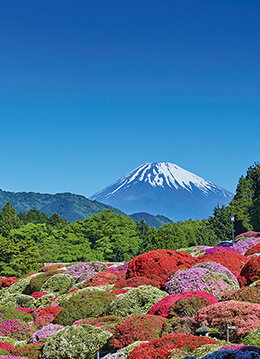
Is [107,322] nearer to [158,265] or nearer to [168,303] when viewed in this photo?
[168,303]

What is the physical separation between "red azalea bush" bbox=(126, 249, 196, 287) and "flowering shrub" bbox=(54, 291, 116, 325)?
450 cm

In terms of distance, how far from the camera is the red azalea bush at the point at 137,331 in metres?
10.7

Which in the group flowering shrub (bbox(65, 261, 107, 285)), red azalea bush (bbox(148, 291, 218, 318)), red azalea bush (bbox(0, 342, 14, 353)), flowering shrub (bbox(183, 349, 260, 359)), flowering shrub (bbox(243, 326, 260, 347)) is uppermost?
flowering shrub (bbox(65, 261, 107, 285))

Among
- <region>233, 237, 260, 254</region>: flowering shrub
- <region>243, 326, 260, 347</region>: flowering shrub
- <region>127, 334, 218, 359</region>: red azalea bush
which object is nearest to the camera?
<region>127, 334, 218, 359</region>: red azalea bush

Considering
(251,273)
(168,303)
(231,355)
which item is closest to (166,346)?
(231,355)

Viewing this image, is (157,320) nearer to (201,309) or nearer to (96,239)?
(201,309)

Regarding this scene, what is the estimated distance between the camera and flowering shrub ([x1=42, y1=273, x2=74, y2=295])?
24.4m

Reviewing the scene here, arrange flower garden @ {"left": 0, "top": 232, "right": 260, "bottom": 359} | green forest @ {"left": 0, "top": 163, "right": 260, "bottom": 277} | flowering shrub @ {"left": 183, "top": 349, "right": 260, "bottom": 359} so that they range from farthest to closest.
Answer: green forest @ {"left": 0, "top": 163, "right": 260, "bottom": 277} < flower garden @ {"left": 0, "top": 232, "right": 260, "bottom": 359} < flowering shrub @ {"left": 183, "top": 349, "right": 260, "bottom": 359}

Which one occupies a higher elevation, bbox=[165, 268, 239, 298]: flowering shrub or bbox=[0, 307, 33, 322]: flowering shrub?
bbox=[165, 268, 239, 298]: flowering shrub

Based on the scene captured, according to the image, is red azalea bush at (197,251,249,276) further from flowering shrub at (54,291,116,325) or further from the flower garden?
flowering shrub at (54,291,116,325)

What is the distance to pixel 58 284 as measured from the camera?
24688 mm

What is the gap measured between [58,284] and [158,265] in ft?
23.6

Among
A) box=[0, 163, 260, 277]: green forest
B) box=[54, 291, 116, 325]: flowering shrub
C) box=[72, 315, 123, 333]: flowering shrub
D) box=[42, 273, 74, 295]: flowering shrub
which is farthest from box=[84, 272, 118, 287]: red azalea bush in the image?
box=[0, 163, 260, 277]: green forest

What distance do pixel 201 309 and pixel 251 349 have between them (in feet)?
12.0
